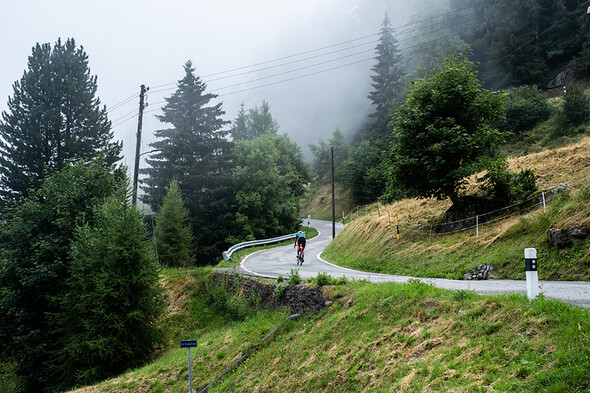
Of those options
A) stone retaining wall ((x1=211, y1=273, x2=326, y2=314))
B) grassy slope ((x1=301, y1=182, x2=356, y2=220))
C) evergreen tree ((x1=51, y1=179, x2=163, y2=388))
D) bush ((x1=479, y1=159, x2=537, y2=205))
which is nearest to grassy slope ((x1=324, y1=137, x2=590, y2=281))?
bush ((x1=479, y1=159, x2=537, y2=205))

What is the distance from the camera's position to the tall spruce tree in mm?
39656

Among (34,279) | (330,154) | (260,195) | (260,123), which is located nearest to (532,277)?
(34,279)

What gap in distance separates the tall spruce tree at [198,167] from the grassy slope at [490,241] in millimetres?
19875

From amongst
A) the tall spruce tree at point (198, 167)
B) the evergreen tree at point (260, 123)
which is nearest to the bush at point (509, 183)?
the tall spruce tree at point (198, 167)

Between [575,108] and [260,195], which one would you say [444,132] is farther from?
[260,195]

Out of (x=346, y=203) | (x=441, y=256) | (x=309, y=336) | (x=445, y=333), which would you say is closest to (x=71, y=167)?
(x=309, y=336)

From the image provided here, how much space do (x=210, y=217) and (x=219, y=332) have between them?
2747 cm

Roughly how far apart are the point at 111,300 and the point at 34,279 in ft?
16.5

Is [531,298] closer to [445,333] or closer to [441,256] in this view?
[445,333]

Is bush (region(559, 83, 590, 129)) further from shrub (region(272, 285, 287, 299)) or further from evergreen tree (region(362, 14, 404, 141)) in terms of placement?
shrub (region(272, 285, 287, 299))

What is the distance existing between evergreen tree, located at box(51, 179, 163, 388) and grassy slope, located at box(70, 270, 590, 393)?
169 cm

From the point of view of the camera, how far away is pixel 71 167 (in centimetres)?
2100

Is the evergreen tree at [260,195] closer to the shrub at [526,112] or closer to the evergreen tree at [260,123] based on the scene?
the shrub at [526,112]

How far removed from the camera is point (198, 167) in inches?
1626
